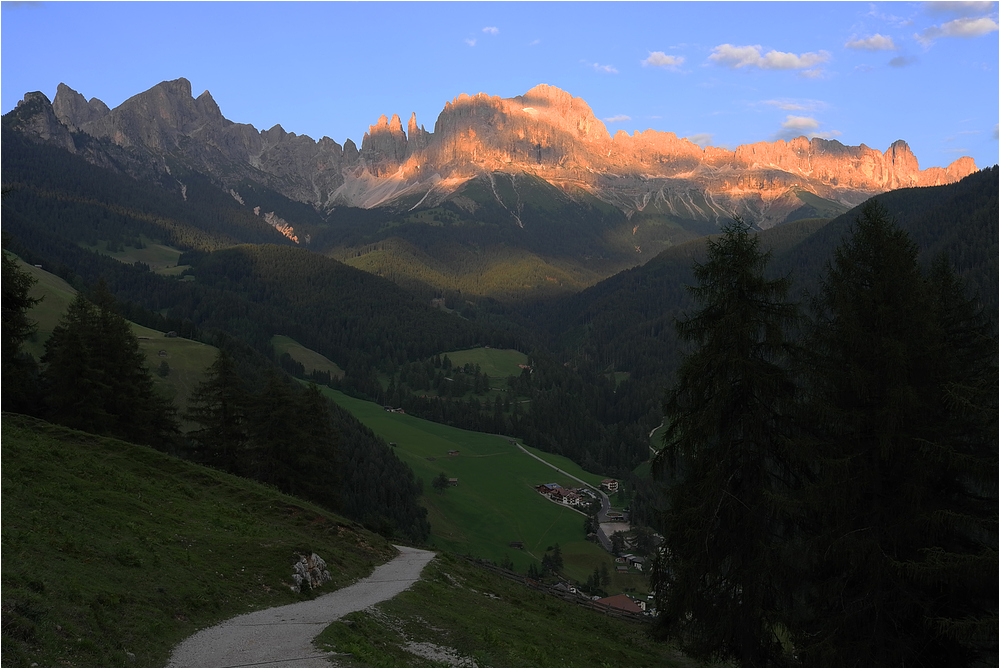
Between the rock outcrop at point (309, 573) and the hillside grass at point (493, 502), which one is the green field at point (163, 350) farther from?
the rock outcrop at point (309, 573)

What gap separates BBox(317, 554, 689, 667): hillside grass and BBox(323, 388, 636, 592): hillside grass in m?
68.9

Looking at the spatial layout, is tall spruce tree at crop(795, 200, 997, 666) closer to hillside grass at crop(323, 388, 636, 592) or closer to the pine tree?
the pine tree

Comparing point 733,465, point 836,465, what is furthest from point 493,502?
point 836,465

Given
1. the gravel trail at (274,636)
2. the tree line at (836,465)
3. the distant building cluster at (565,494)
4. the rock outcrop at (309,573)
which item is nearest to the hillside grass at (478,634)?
the gravel trail at (274,636)

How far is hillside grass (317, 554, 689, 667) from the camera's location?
20953 millimetres

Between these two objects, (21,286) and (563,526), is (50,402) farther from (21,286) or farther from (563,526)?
(563,526)

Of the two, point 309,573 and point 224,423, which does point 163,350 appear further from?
point 309,573

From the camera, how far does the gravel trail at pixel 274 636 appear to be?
1833 cm

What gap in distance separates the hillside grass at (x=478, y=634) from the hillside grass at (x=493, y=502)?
6893cm

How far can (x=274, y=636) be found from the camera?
20.6 meters

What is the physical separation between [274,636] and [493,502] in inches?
4798

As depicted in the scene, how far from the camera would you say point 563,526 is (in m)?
132

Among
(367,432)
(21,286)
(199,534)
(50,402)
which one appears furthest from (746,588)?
(367,432)

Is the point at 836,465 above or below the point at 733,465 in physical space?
above
